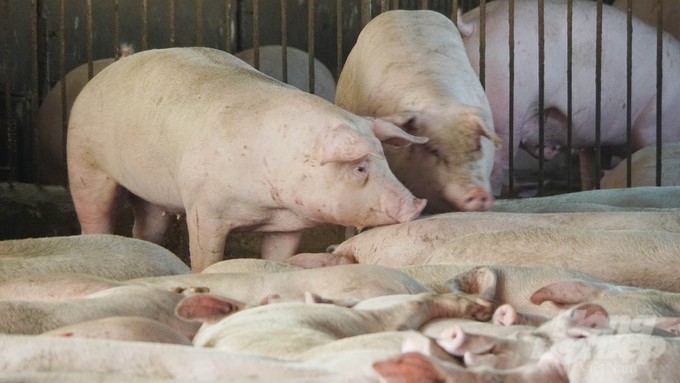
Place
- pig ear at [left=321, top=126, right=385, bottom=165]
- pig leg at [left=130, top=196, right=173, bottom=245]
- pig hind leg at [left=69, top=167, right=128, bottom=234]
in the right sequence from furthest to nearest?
pig leg at [left=130, top=196, right=173, bottom=245]
pig hind leg at [left=69, top=167, right=128, bottom=234]
pig ear at [left=321, top=126, right=385, bottom=165]

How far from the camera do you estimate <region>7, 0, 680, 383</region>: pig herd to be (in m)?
2.56

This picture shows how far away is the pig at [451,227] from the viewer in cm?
521

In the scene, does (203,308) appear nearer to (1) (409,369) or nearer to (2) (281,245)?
(1) (409,369)

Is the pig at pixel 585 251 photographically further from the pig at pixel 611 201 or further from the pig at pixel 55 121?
the pig at pixel 55 121

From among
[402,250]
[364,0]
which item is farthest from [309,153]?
[364,0]

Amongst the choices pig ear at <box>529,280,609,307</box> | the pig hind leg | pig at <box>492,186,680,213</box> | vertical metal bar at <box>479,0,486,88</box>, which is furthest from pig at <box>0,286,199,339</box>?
vertical metal bar at <box>479,0,486,88</box>

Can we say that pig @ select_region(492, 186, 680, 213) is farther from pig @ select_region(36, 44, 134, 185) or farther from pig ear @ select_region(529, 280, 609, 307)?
pig @ select_region(36, 44, 134, 185)

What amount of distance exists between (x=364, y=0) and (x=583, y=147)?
7.43 ft

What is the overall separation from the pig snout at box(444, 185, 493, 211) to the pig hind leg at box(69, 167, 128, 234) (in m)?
1.62

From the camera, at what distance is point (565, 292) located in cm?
381

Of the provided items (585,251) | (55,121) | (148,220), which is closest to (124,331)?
(585,251)

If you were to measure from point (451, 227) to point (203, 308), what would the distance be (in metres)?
2.12

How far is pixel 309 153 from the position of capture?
18.8ft

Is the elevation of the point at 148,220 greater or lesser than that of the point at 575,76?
lesser
